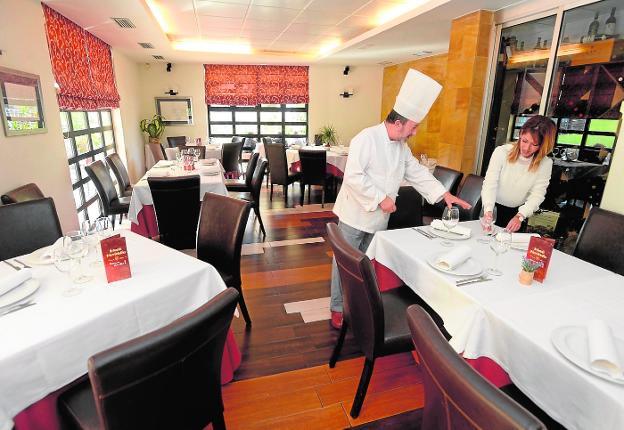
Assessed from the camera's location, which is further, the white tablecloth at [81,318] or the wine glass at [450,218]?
the wine glass at [450,218]

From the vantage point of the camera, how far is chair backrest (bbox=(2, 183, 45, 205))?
8.13 feet

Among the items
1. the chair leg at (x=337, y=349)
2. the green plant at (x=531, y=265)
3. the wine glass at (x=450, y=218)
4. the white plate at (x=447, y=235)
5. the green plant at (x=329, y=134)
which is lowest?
the chair leg at (x=337, y=349)

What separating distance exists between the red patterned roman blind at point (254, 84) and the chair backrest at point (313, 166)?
3.70m

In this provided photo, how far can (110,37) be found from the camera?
5051 millimetres

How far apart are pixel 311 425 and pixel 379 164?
1.44 metres

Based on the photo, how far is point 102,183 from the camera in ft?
12.1

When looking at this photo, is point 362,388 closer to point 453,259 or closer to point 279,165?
point 453,259

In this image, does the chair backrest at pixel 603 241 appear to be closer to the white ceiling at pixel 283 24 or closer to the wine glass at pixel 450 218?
the wine glass at pixel 450 218

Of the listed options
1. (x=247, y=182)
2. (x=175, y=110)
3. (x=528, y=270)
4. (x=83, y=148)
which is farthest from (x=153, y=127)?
(x=528, y=270)

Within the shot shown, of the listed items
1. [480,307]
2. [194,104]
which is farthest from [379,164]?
[194,104]

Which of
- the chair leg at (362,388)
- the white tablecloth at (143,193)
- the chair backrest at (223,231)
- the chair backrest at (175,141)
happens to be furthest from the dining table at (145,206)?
the chair backrest at (175,141)

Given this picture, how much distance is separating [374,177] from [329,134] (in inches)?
260

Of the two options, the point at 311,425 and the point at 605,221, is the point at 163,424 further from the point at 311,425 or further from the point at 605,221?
the point at 605,221

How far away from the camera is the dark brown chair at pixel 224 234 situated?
2.12 metres
